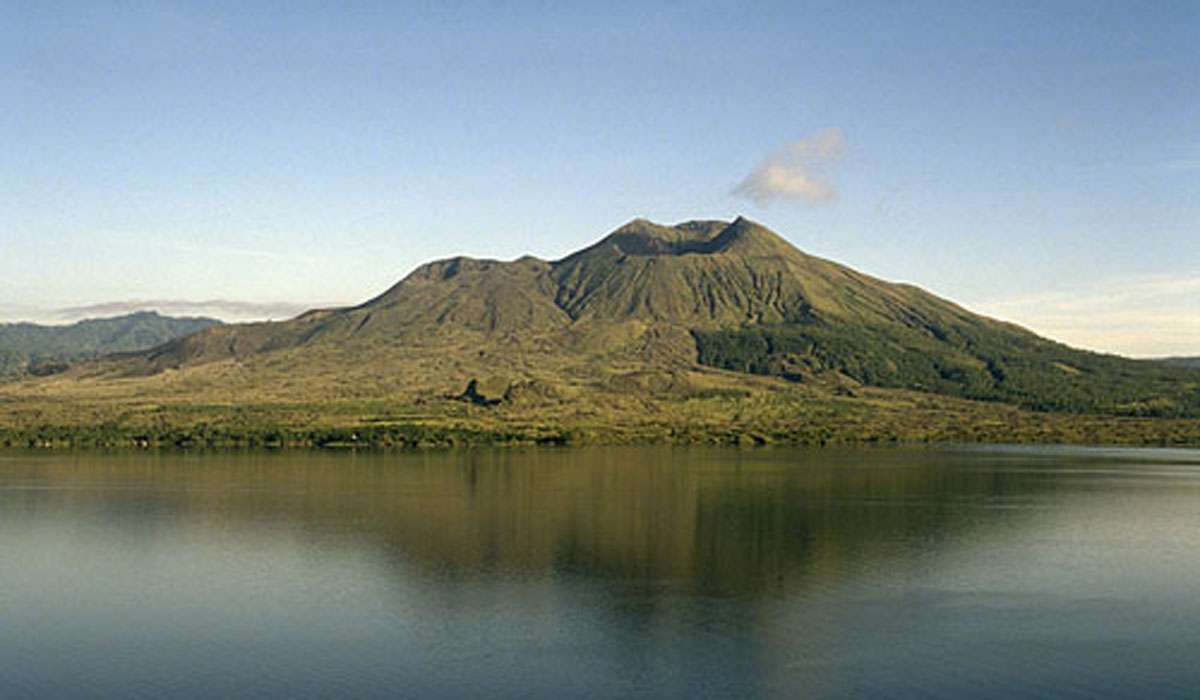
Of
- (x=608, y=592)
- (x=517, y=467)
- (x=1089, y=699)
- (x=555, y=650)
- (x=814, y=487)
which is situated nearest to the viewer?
(x=1089, y=699)

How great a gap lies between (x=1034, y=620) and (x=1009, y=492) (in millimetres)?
79142

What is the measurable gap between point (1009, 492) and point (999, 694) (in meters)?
95.6

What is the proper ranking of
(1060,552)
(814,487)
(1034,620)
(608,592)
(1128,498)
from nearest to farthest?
(1034,620) < (608,592) < (1060,552) < (1128,498) < (814,487)

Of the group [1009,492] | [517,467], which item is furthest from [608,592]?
[517,467]

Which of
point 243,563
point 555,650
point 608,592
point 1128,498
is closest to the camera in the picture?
point 555,650

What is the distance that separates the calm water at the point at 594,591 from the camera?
52.4 m

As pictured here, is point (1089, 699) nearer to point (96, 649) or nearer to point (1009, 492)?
point (96, 649)

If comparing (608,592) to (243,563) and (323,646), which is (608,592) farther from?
(243,563)

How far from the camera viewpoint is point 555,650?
56.7 m

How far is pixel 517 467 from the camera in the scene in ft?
562

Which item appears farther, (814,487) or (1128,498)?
(814,487)

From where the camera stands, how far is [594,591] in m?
72.2

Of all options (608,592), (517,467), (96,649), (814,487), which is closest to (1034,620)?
(608,592)

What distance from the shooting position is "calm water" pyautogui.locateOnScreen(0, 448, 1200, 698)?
172 feet
